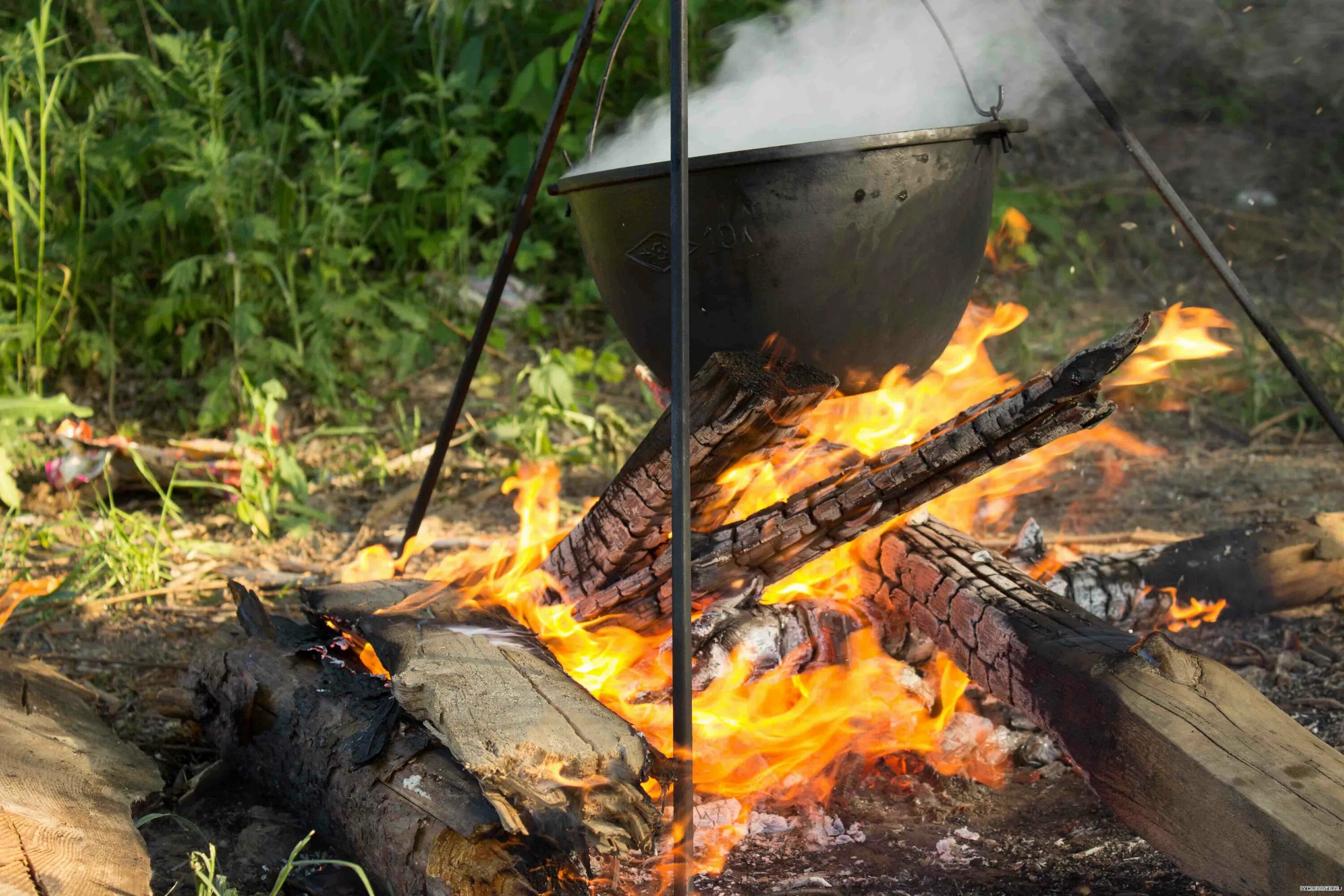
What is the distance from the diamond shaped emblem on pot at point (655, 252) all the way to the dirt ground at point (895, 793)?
3.06 ft

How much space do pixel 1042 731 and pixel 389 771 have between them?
1.14m

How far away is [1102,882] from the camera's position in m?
1.50

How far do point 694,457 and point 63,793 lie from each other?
101 cm

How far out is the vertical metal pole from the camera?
136cm

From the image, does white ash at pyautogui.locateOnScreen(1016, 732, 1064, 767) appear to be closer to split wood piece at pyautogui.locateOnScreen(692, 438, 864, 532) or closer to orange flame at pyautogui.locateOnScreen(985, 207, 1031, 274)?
split wood piece at pyautogui.locateOnScreen(692, 438, 864, 532)

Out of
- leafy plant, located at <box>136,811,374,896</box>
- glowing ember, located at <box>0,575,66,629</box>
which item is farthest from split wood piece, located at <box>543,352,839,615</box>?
glowing ember, located at <box>0,575,66,629</box>

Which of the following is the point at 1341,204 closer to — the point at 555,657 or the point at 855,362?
the point at 855,362

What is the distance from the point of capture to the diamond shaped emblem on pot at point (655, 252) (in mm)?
1771

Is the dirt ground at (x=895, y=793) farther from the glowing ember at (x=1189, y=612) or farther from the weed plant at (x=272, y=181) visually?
the weed plant at (x=272, y=181)

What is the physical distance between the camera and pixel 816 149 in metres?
1.65

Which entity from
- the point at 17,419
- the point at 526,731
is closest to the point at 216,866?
the point at 526,731

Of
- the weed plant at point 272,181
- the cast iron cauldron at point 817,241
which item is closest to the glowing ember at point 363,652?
the cast iron cauldron at point 817,241

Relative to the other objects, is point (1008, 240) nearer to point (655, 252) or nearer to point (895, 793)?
point (655, 252)

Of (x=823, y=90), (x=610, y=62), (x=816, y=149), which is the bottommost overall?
(x=816, y=149)
